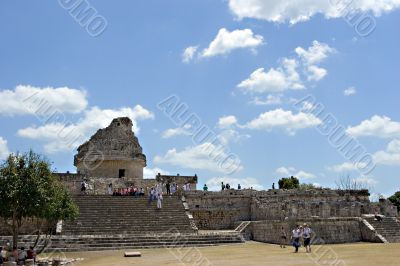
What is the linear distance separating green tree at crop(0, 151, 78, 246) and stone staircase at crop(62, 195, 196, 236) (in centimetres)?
550

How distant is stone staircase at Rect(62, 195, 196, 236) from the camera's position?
27172 mm

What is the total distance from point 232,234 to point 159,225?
4.32 metres

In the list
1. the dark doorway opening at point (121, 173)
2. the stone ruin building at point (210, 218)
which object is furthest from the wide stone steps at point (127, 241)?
the dark doorway opening at point (121, 173)

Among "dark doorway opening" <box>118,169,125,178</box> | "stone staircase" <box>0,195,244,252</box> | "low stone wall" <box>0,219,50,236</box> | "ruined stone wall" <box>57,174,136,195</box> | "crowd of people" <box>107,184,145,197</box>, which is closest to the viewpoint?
"stone staircase" <box>0,195,244,252</box>

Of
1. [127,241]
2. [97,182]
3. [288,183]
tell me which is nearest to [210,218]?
[97,182]

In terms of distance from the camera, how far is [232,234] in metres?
27.1

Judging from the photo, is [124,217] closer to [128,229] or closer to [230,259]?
[128,229]

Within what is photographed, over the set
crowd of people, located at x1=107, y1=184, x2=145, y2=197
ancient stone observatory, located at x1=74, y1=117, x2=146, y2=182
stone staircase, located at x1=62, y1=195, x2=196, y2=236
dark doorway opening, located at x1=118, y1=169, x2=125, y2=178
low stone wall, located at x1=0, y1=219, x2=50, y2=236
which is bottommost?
low stone wall, located at x1=0, y1=219, x2=50, y2=236

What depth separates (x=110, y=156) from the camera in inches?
1631

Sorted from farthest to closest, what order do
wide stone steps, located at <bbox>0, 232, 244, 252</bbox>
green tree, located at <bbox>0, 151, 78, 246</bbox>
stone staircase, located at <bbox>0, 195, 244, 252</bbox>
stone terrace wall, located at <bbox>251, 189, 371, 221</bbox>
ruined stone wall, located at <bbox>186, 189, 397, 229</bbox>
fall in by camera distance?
1. ruined stone wall, located at <bbox>186, 189, 397, 229</bbox>
2. stone terrace wall, located at <bbox>251, 189, 371, 221</bbox>
3. stone staircase, located at <bbox>0, 195, 244, 252</bbox>
4. wide stone steps, located at <bbox>0, 232, 244, 252</bbox>
5. green tree, located at <bbox>0, 151, 78, 246</bbox>

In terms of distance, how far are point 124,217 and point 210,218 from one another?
7.23m

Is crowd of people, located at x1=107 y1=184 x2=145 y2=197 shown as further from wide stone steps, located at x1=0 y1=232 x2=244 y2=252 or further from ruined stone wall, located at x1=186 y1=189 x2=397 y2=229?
wide stone steps, located at x1=0 y1=232 x2=244 y2=252

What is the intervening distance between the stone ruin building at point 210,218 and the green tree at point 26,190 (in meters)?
3.57

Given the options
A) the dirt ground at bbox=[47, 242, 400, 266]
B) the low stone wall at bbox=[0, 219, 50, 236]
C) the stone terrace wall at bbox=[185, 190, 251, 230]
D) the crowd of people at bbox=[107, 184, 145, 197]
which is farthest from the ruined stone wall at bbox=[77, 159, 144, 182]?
the dirt ground at bbox=[47, 242, 400, 266]
